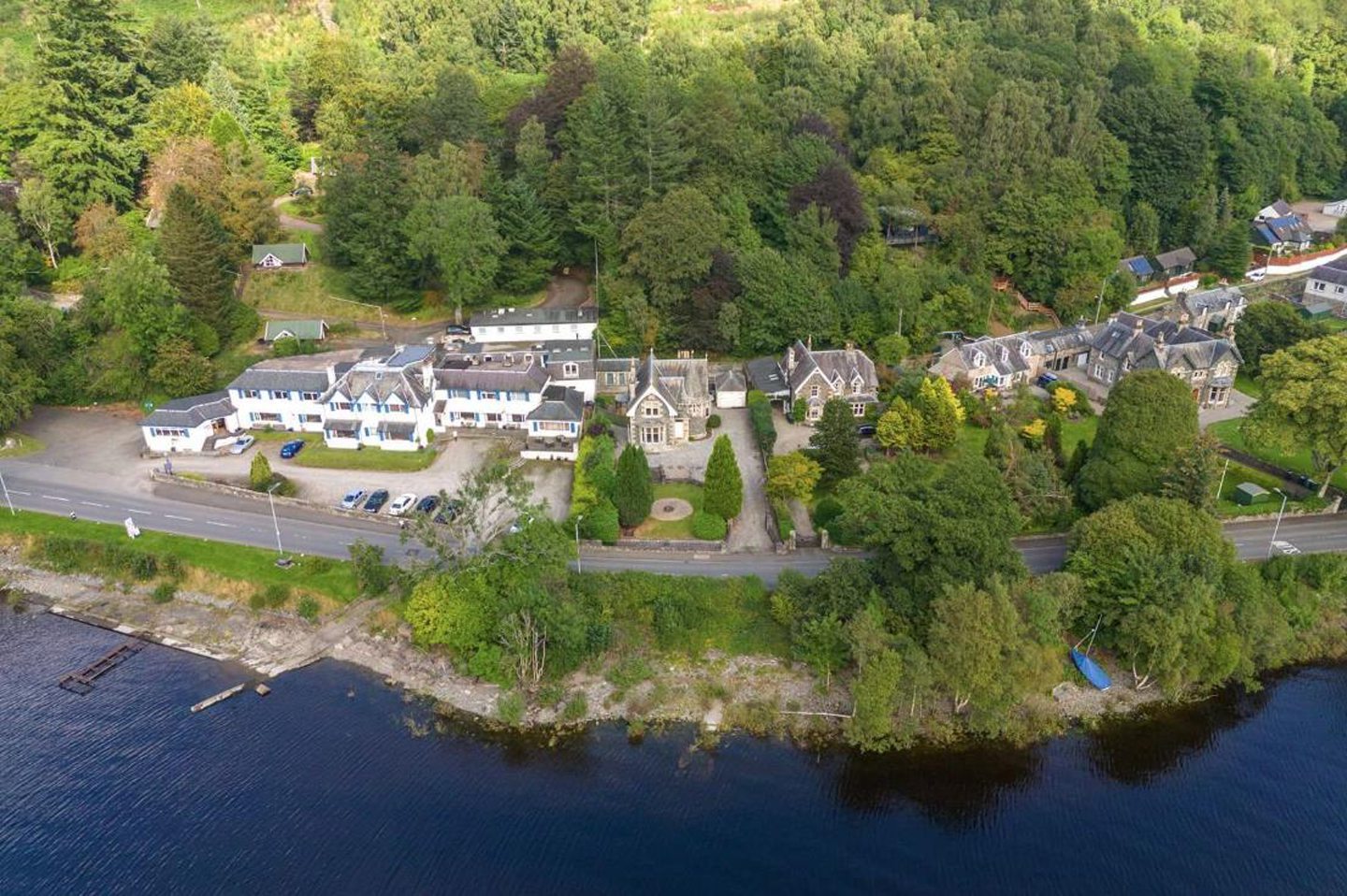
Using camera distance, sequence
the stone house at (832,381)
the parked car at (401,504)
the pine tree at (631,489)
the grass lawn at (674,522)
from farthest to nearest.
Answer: the stone house at (832,381), the parked car at (401,504), the grass lawn at (674,522), the pine tree at (631,489)

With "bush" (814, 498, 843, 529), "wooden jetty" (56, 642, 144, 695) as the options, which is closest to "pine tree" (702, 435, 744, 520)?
"bush" (814, 498, 843, 529)

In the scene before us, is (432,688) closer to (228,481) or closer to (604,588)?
(604,588)

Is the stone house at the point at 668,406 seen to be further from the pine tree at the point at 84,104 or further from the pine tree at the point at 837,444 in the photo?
the pine tree at the point at 84,104

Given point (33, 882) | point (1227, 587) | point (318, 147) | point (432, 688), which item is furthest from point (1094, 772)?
point (318, 147)

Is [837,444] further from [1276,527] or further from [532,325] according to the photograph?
[532,325]

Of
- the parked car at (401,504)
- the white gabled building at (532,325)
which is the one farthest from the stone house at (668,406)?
the parked car at (401,504)

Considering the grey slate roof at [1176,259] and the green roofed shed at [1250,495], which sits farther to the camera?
the grey slate roof at [1176,259]
